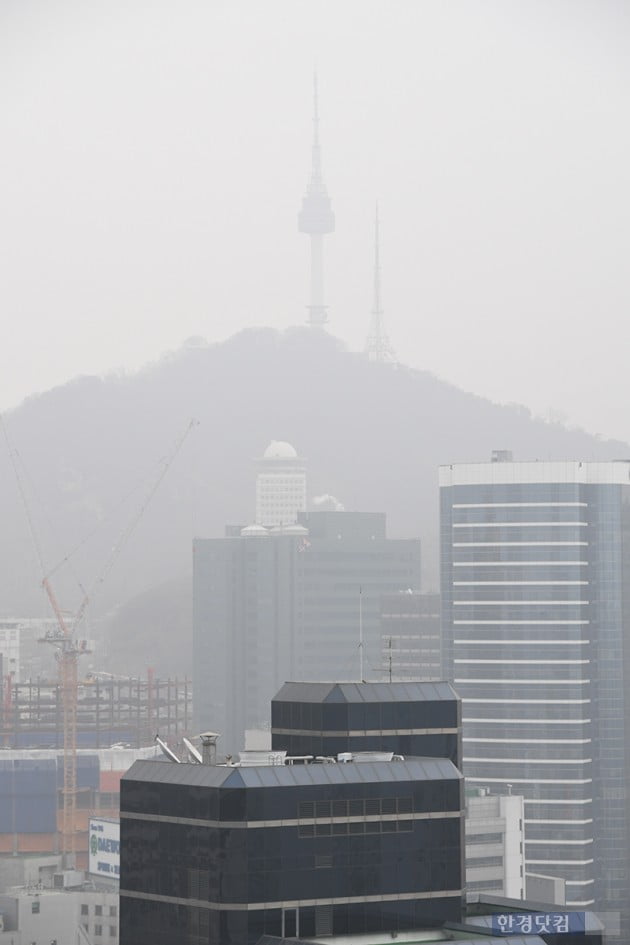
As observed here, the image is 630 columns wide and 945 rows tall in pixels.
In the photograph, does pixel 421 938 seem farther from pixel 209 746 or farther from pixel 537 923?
pixel 209 746

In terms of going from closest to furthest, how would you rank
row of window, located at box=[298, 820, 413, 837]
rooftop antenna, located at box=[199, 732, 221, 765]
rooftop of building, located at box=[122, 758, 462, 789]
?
rooftop of building, located at box=[122, 758, 462, 789], row of window, located at box=[298, 820, 413, 837], rooftop antenna, located at box=[199, 732, 221, 765]

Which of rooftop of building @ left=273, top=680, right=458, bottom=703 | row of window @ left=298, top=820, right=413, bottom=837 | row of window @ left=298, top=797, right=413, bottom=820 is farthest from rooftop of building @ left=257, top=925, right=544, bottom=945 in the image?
rooftop of building @ left=273, top=680, right=458, bottom=703

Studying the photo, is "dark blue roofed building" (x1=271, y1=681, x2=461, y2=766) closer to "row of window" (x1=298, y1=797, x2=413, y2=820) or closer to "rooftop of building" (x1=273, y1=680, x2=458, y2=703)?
"rooftop of building" (x1=273, y1=680, x2=458, y2=703)

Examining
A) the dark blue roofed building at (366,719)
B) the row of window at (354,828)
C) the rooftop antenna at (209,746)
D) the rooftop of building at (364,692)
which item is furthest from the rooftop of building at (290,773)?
the rooftop of building at (364,692)

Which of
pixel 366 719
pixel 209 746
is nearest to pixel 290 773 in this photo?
pixel 209 746

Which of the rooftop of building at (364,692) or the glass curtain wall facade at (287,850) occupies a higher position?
the rooftop of building at (364,692)

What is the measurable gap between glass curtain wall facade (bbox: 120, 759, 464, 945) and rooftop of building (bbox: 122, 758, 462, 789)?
0.08 m

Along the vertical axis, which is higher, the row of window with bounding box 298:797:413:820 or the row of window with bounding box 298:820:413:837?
the row of window with bounding box 298:797:413:820

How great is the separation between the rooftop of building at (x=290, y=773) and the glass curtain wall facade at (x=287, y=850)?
3.0 inches

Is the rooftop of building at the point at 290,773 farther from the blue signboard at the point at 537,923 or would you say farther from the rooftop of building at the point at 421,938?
the blue signboard at the point at 537,923

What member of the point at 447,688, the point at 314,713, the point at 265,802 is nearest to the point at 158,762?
the point at 265,802

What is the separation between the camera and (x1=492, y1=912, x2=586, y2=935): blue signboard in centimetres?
12144

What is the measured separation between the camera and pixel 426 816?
122 m

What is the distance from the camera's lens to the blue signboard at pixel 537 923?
121 m
